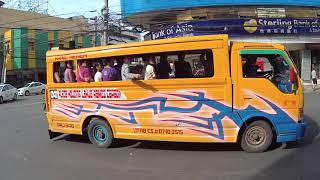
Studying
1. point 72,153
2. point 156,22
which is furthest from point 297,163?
point 156,22

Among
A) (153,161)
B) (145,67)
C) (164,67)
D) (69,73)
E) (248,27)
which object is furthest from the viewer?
(248,27)

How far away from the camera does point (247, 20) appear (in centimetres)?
3516

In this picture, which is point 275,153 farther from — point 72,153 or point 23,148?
point 23,148

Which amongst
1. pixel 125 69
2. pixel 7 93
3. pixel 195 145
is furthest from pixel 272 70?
pixel 7 93

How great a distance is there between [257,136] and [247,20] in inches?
1031

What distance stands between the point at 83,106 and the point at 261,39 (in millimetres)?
25233

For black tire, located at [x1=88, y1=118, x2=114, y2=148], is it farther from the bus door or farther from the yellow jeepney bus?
the bus door

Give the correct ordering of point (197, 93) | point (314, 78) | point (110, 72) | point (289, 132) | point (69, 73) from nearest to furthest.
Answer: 1. point (289, 132)
2. point (197, 93)
3. point (110, 72)
4. point (69, 73)
5. point (314, 78)

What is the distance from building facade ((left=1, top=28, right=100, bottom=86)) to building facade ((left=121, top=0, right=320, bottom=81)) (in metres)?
18.2

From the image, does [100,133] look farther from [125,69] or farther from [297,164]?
[297,164]

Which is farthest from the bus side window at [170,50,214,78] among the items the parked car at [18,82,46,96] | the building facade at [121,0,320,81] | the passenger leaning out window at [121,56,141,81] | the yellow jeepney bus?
the parked car at [18,82,46,96]

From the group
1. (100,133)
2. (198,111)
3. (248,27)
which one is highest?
(248,27)

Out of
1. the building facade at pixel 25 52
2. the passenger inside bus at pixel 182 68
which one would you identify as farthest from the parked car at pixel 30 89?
the passenger inside bus at pixel 182 68

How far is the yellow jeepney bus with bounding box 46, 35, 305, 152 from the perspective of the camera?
9.85 meters
